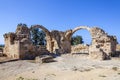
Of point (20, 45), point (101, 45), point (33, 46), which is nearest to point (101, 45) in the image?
point (101, 45)

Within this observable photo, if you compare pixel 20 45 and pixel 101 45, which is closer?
pixel 20 45

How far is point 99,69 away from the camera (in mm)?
13844

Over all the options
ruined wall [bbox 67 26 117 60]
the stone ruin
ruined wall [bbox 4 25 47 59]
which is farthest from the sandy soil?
ruined wall [bbox 67 26 117 60]

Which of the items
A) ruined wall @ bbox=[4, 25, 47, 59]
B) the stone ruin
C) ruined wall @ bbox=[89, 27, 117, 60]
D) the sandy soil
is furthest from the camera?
ruined wall @ bbox=[4, 25, 47, 59]

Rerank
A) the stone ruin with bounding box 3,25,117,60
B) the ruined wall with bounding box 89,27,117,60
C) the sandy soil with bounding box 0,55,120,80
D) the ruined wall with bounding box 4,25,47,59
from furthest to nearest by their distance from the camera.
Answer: the ruined wall with bounding box 4,25,47,59 < the stone ruin with bounding box 3,25,117,60 < the ruined wall with bounding box 89,27,117,60 < the sandy soil with bounding box 0,55,120,80

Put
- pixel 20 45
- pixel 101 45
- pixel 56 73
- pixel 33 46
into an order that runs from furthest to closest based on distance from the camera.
Result: 1. pixel 101 45
2. pixel 33 46
3. pixel 20 45
4. pixel 56 73

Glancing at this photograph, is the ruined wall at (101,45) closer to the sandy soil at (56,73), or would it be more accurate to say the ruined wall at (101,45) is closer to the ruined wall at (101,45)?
the ruined wall at (101,45)

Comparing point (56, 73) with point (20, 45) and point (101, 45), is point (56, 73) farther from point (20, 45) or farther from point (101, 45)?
point (101, 45)

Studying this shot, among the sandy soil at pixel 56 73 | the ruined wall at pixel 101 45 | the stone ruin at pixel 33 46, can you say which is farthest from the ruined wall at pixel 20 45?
the ruined wall at pixel 101 45

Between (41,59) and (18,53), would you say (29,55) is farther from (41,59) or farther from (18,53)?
(41,59)

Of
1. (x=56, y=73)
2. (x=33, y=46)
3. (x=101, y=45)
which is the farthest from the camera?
(x=101, y=45)

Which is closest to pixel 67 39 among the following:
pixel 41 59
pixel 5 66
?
pixel 41 59

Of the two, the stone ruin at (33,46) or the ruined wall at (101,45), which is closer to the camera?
the ruined wall at (101,45)

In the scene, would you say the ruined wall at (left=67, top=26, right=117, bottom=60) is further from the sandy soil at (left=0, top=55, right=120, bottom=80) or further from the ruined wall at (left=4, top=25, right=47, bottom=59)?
the ruined wall at (left=4, top=25, right=47, bottom=59)
